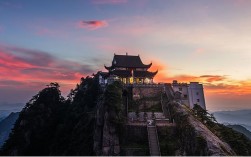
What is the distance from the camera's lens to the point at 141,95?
55250mm

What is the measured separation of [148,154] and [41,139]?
115 feet

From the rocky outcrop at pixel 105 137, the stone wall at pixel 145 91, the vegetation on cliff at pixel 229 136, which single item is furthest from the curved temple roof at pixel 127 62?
the vegetation on cliff at pixel 229 136

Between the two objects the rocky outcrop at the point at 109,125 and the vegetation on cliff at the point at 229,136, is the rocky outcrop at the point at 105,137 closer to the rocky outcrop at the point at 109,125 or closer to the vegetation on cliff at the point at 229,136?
the rocky outcrop at the point at 109,125

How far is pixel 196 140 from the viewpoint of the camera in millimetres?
34875

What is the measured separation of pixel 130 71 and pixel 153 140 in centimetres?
2770

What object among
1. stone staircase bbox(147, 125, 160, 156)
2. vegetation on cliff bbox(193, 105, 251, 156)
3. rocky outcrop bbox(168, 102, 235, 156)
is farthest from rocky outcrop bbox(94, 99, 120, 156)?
vegetation on cliff bbox(193, 105, 251, 156)

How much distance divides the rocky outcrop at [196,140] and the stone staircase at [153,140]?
159 inches

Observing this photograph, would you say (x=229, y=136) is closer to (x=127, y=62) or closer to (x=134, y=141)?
(x=134, y=141)

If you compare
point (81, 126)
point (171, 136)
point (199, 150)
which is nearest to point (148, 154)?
point (171, 136)

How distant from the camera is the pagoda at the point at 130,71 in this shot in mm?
62681

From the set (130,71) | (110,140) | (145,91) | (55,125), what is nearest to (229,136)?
(145,91)

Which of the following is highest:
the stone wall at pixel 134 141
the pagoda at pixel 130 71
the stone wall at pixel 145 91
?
the pagoda at pixel 130 71

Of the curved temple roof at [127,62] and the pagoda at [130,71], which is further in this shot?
the curved temple roof at [127,62]

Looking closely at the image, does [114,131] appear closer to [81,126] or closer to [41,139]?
[81,126]
